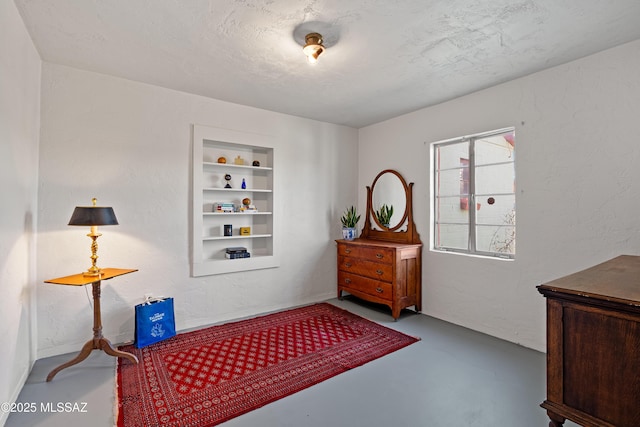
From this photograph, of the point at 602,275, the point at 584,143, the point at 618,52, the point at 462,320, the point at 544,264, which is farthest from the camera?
the point at 462,320

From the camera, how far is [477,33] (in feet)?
7.54

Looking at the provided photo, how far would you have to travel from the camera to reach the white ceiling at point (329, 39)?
2020 millimetres

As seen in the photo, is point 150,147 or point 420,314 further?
point 420,314

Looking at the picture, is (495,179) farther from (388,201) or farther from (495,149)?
(388,201)

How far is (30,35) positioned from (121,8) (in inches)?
38.1

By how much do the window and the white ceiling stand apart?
67 centimetres

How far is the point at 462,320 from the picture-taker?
357 centimetres

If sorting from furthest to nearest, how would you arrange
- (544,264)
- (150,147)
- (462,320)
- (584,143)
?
(462,320) < (150,147) < (544,264) < (584,143)

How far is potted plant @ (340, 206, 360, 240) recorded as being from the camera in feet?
14.9

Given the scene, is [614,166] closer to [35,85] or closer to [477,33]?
[477,33]

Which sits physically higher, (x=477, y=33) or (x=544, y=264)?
(x=477, y=33)

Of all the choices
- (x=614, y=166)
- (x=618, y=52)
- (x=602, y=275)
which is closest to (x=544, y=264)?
(x=614, y=166)

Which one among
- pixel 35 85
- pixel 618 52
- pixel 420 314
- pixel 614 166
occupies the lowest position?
pixel 420 314

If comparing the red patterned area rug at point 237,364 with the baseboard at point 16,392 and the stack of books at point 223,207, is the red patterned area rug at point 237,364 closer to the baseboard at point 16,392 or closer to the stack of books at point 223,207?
the baseboard at point 16,392
